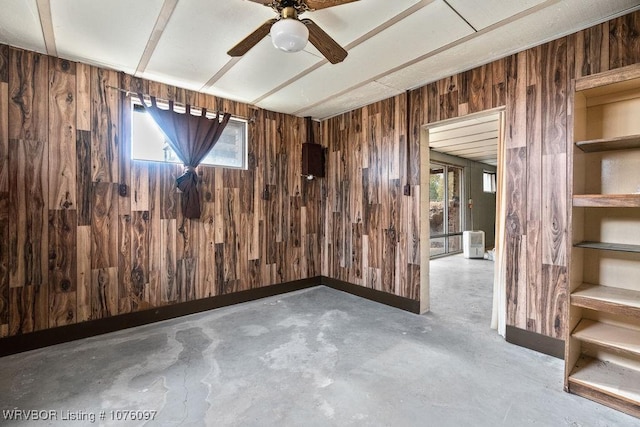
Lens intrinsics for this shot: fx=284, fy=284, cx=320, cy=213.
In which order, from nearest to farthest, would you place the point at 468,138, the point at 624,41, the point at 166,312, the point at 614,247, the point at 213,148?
the point at 614,247, the point at 624,41, the point at 166,312, the point at 213,148, the point at 468,138

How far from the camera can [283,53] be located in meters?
2.52

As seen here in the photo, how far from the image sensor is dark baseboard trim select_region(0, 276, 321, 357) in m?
2.49

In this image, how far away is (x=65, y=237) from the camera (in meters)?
2.68

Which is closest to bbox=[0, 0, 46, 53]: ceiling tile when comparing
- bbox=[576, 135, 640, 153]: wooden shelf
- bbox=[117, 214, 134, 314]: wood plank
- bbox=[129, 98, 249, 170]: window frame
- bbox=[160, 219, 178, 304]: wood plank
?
bbox=[129, 98, 249, 170]: window frame

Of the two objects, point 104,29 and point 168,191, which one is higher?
point 104,29

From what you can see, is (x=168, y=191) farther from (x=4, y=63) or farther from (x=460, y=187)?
(x=460, y=187)

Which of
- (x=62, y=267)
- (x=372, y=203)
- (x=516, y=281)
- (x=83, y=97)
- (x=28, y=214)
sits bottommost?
(x=516, y=281)

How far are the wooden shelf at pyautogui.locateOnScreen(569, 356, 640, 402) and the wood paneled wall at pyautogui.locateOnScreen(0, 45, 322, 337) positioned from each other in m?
3.32

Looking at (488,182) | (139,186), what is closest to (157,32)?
(139,186)

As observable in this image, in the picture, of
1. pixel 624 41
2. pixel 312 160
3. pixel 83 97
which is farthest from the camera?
pixel 312 160

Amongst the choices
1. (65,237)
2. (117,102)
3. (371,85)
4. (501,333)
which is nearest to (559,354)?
(501,333)

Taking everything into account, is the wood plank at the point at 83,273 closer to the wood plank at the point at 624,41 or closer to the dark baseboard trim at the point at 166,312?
the dark baseboard trim at the point at 166,312

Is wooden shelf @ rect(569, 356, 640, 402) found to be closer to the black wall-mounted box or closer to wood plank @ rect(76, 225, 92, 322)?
the black wall-mounted box

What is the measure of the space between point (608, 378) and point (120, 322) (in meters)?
4.13
